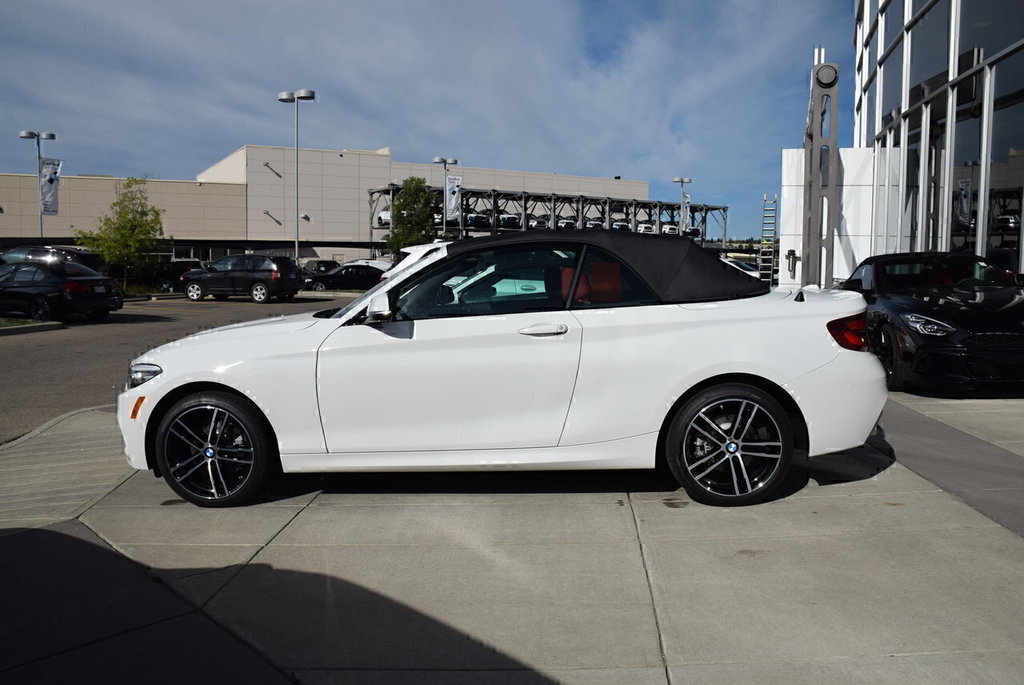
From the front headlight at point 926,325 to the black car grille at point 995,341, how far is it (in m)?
0.20

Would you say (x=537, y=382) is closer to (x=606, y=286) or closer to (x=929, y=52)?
(x=606, y=286)

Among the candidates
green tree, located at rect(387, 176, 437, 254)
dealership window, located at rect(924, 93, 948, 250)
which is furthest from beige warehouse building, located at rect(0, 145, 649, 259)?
dealership window, located at rect(924, 93, 948, 250)

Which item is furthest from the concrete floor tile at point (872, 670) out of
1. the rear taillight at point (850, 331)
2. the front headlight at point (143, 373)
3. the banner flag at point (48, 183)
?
the banner flag at point (48, 183)

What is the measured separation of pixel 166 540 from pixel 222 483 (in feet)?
1.78

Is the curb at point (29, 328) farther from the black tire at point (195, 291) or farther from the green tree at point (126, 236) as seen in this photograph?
the green tree at point (126, 236)

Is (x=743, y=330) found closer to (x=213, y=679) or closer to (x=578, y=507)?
(x=578, y=507)

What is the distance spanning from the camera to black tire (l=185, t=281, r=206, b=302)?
93.7 ft

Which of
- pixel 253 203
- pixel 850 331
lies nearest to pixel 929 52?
pixel 850 331

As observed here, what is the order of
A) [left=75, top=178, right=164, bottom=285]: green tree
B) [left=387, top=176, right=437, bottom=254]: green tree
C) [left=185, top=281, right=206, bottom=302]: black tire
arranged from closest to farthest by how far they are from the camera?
[left=185, top=281, right=206, bottom=302]: black tire
[left=75, top=178, right=164, bottom=285]: green tree
[left=387, top=176, right=437, bottom=254]: green tree

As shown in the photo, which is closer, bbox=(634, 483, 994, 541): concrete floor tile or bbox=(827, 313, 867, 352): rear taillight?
bbox=(634, 483, 994, 541): concrete floor tile

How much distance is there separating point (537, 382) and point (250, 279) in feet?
82.1

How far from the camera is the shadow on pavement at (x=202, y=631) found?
3045 mm

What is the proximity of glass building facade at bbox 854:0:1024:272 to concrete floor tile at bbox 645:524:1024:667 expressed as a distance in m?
10.2

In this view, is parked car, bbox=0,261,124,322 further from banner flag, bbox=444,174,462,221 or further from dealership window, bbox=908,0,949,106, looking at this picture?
banner flag, bbox=444,174,462,221
